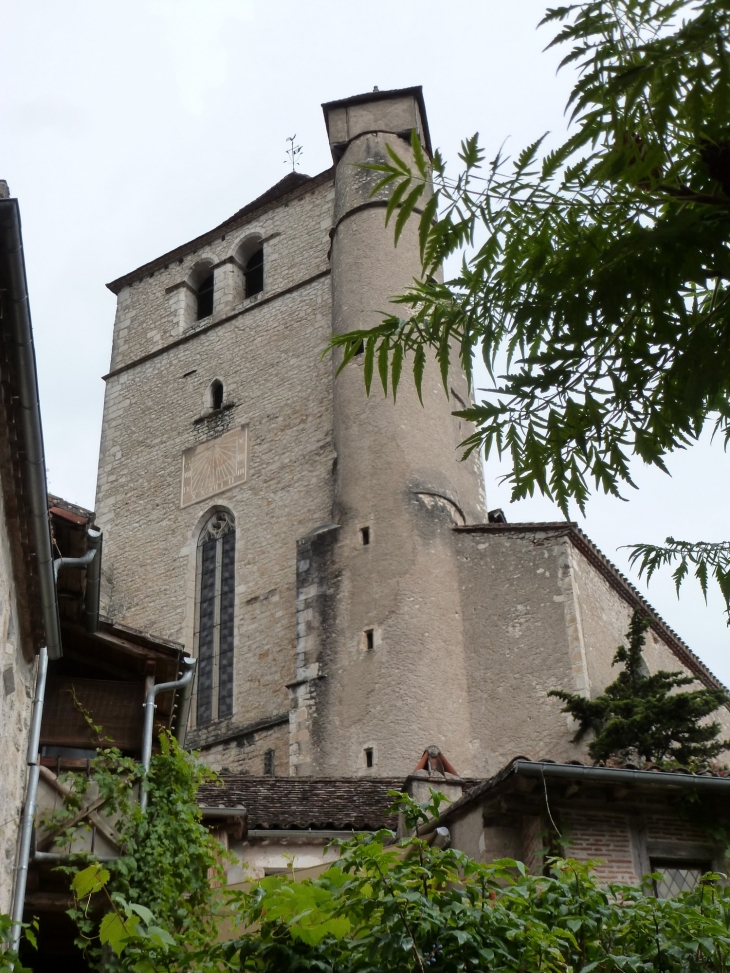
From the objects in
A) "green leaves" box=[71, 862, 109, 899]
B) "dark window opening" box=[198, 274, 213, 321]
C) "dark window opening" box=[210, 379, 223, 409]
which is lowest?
"green leaves" box=[71, 862, 109, 899]

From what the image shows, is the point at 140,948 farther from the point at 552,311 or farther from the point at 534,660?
the point at 534,660

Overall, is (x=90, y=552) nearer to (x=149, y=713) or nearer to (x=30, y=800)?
(x=149, y=713)

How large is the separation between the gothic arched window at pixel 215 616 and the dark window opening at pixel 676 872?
11467mm

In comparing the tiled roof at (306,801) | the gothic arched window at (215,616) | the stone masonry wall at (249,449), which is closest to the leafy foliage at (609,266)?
the tiled roof at (306,801)

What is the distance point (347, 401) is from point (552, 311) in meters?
17.2

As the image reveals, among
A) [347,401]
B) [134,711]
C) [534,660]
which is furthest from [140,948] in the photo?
[347,401]

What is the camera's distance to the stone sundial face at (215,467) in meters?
22.2

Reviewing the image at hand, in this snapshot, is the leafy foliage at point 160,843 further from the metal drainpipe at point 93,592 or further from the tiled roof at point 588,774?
the tiled roof at point 588,774

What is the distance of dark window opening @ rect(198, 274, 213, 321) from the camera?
26484 millimetres

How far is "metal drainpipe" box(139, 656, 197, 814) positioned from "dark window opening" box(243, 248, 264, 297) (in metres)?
17.1

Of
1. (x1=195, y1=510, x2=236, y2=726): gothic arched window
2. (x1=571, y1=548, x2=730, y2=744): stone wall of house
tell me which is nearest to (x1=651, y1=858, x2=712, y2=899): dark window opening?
(x1=571, y1=548, x2=730, y2=744): stone wall of house

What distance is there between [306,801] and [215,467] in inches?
452

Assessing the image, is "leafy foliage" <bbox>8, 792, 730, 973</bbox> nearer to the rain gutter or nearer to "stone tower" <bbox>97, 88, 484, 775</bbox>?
the rain gutter

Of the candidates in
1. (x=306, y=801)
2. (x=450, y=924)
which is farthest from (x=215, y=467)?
(x=450, y=924)
